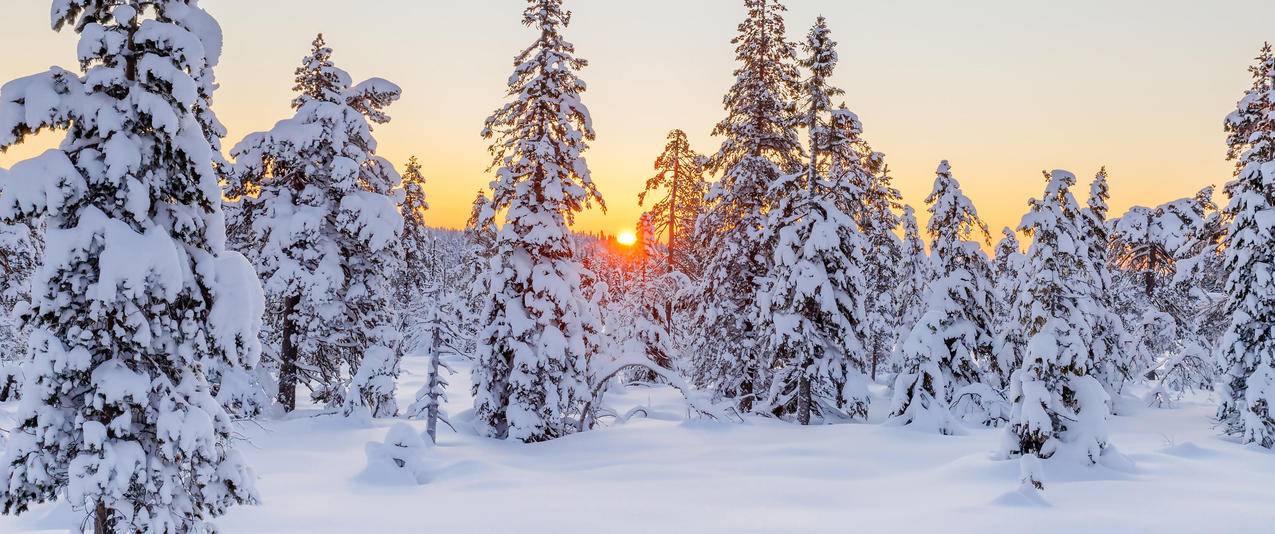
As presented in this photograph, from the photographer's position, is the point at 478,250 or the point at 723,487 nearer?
the point at 723,487

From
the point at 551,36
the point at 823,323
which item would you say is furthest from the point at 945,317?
the point at 551,36

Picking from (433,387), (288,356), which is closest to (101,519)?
(433,387)

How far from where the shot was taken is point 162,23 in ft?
23.9

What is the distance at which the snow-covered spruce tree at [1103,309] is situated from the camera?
28.6 metres

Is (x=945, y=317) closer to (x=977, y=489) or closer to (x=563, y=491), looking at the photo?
(x=977, y=489)

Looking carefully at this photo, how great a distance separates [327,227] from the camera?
22.0 m

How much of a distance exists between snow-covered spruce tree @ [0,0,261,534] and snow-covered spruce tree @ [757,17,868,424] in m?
16.2

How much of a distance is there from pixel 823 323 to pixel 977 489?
944cm

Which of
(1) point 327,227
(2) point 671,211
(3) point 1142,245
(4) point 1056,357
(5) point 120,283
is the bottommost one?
(4) point 1056,357

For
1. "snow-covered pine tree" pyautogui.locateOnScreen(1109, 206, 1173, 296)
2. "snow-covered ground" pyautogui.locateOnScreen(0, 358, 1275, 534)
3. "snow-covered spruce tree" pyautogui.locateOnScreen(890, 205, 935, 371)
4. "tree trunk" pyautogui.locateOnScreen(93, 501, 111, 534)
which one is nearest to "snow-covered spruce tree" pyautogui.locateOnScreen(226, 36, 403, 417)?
"snow-covered ground" pyautogui.locateOnScreen(0, 358, 1275, 534)

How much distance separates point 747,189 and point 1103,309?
16.1 m

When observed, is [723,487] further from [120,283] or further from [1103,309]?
[1103,309]

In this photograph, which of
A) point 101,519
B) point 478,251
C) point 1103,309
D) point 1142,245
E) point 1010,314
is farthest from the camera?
point 1142,245

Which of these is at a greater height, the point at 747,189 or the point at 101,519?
the point at 747,189
